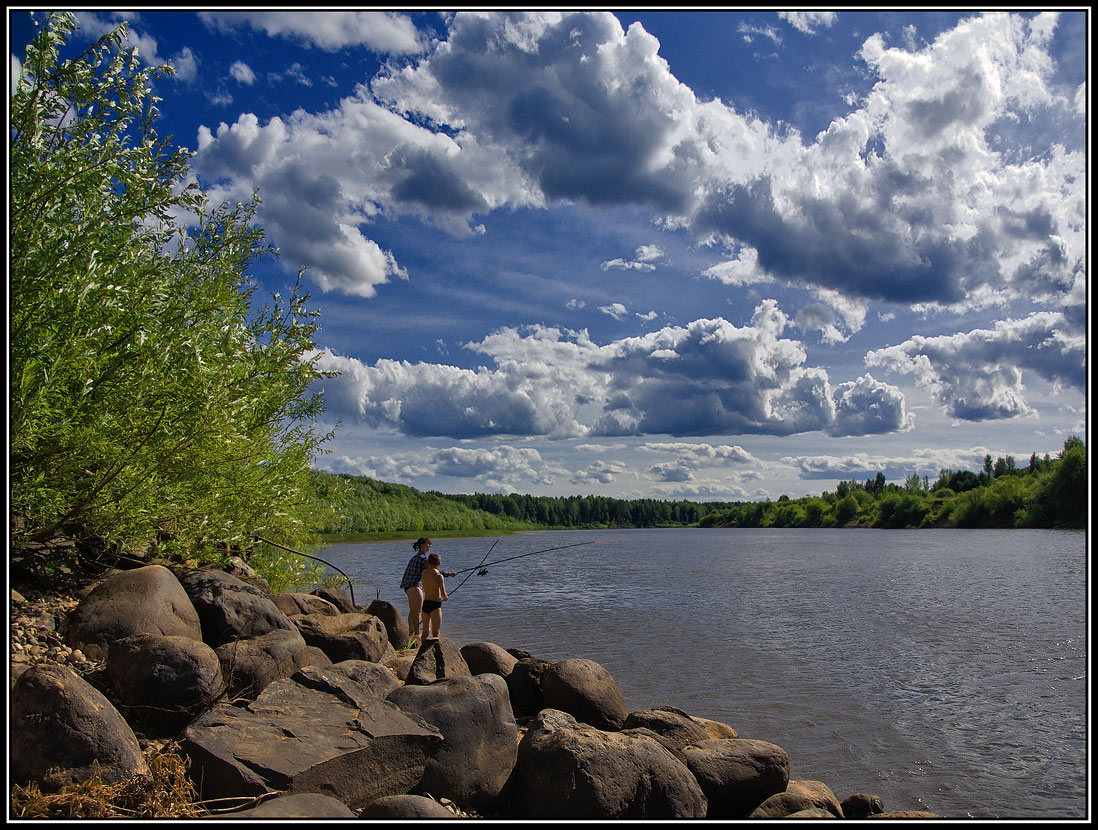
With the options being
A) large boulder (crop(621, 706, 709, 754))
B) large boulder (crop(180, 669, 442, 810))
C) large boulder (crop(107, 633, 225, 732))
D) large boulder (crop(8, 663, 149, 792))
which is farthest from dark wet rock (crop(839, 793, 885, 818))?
large boulder (crop(8, 663, 149, 792))

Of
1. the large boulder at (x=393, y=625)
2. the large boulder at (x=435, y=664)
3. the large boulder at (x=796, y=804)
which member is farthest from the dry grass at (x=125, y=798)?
the large boulder at (x=393, y=625)

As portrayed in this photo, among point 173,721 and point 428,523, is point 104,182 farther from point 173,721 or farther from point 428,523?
point 428,523

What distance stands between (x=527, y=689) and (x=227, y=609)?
510 centimetres

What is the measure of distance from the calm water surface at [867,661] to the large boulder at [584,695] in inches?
118

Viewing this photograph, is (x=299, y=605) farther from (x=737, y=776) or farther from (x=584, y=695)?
(x=737, y=776)

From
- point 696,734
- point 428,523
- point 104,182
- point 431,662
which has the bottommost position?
point 428,523

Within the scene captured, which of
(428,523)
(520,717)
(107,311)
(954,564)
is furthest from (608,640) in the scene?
(428,523)

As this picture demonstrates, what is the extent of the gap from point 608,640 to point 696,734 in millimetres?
12382

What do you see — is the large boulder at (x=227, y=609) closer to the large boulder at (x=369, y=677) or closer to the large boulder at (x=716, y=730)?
the large boulder at (x=369, y=677)

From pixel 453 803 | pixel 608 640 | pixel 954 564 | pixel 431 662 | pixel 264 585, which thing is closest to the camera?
pixel 453 803

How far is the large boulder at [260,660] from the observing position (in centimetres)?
815

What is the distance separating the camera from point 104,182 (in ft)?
25.0

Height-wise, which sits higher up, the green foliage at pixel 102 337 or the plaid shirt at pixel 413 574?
the green foliage at pixel 102 337

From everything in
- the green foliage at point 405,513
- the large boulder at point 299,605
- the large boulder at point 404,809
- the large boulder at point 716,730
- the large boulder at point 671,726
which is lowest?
the green foliage at point 405,513
